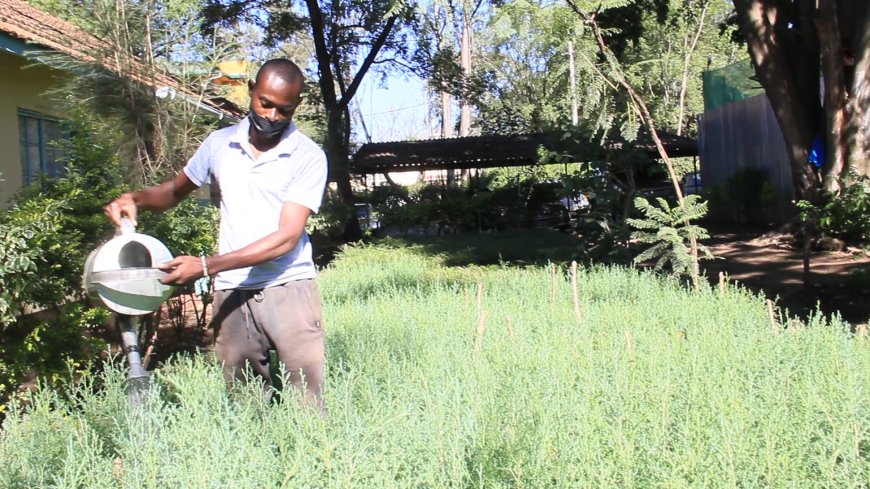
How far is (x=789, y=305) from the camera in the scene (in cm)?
860

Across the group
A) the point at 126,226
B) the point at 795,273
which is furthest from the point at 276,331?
the point at 795,273

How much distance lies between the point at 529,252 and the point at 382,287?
5.83 meters

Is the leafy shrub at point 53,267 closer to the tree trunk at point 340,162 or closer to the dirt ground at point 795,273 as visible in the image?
the dirt ground at point 795,273

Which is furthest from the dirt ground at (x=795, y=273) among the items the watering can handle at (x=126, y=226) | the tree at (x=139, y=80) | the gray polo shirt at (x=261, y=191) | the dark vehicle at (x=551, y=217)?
the dark vehicle at (x=551, y=217)

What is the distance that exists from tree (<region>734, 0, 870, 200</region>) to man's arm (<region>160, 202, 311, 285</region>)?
9.65m

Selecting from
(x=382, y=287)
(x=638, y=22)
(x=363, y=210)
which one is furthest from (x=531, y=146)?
(x=382, y=287)

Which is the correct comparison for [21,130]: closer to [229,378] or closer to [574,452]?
[229,378]

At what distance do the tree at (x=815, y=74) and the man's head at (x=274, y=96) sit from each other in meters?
9.55

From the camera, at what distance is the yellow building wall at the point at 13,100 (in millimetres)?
8055

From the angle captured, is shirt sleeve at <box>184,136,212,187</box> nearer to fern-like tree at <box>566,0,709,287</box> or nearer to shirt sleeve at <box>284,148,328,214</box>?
shirt sleeve at <box>284,148,328,214</box>

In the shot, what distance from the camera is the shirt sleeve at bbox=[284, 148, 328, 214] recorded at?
3.07 m

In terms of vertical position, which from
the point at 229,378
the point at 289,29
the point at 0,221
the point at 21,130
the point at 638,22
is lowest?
the point at 229,378

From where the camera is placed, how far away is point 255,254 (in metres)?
2.93

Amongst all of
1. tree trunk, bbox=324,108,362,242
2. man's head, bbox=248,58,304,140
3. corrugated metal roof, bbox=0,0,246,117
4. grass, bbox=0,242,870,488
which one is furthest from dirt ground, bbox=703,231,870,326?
tree trunk, bbox=324,108,362,242
